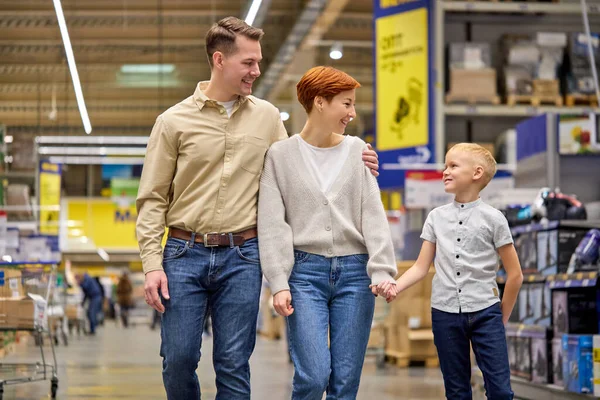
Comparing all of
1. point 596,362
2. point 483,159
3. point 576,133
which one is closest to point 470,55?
A: point 576,133

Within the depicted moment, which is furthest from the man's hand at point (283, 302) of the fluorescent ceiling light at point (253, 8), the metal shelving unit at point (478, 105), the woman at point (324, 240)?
the fluorescent ceiling light at point (253, 8)

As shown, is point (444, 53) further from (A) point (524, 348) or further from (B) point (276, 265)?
(B) point (276, 265)

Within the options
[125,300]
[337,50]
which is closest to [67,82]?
[125,300]

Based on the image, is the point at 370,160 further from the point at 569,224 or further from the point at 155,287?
the point at 569,224

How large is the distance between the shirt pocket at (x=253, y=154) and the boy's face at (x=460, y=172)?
31.8 inches

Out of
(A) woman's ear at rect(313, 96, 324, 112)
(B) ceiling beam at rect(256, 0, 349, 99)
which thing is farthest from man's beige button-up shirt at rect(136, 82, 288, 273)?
(B) ceiling beam at rect(256, 0, 349, 99)

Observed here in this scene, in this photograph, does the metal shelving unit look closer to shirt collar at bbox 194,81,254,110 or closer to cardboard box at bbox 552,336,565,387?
cardboard box at bbox 552,336,565,387

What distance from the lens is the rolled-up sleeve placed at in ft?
11.9

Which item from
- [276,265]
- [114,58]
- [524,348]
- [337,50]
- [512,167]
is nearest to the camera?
[276,265]

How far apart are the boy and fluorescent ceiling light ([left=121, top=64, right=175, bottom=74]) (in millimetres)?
23242

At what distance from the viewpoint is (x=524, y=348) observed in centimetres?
730

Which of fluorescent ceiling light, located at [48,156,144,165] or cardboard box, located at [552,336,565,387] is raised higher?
fluorescent ceiling light, located at [48,156,144,165]

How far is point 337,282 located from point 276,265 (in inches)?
8.6

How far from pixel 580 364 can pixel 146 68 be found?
879 inches
